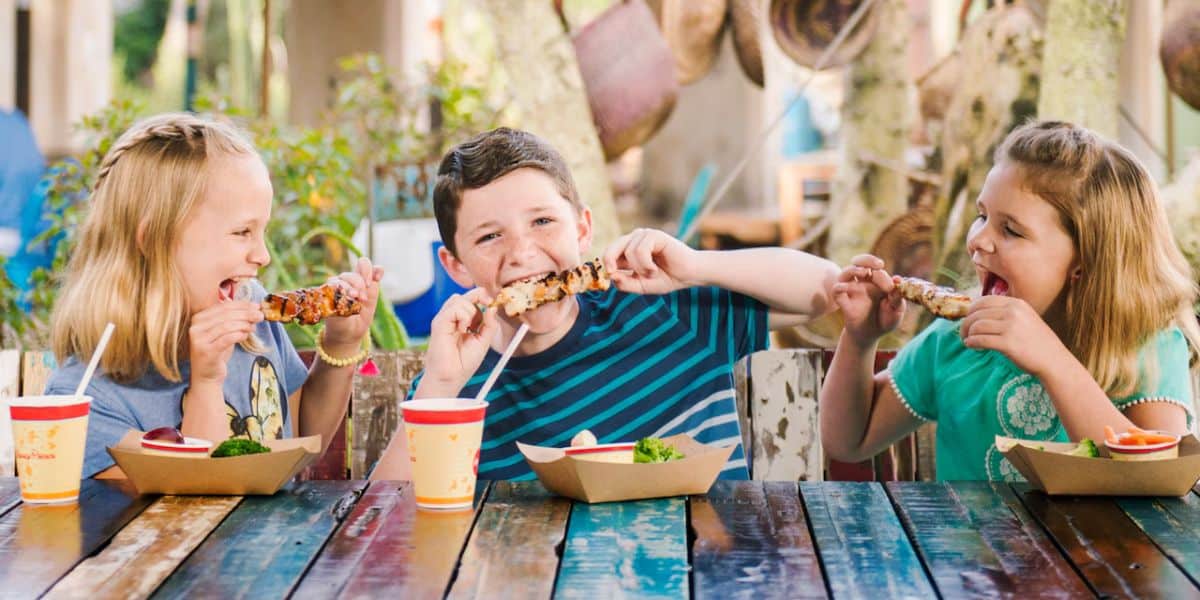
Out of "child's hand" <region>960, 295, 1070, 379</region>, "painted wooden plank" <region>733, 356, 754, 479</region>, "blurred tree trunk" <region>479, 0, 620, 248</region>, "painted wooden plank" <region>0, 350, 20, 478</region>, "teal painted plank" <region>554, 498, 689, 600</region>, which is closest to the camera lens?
"teal painted plank" <region>554, 498, 689, 600</region>

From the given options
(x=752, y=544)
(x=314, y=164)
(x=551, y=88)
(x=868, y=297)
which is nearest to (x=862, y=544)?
(x=752, y=544)

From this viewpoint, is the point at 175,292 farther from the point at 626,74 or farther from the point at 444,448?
the point at 626,74

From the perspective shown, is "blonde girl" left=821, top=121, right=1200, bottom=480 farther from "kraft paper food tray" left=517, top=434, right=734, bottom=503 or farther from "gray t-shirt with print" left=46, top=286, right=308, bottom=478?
"gray t-shirt with print" left=46, top=286, right=308, bottom=478

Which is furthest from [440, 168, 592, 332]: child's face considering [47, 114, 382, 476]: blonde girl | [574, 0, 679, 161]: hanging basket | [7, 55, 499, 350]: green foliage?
[574, 0, 679, 161]: hanging basket

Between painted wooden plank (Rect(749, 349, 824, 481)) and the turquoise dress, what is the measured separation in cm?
32

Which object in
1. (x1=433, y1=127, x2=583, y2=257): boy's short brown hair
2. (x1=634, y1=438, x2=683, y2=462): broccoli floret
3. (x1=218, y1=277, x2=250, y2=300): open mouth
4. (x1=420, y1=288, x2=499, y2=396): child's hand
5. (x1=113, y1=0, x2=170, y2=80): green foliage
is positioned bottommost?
(x1=634, y1=438, x2=683, y2=462): broccoli floret

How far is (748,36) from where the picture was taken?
17.3 feet

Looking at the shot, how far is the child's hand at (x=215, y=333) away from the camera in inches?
89.9

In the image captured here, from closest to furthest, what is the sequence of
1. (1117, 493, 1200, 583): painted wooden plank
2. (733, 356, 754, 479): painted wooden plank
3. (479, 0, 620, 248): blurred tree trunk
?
1. (1117, 493, 1200, 583): painted wooden plank
2. (733, 356, 754, 479): painted wooden plank
3. (479, 0, 620, 248): blurred tree trunk

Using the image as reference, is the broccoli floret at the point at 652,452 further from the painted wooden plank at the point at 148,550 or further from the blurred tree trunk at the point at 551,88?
the blurred tree trunk at the point at 551,88

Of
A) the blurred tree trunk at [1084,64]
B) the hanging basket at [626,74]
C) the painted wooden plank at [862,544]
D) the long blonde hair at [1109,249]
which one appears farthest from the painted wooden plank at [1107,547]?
the hanging basket at [626,74]

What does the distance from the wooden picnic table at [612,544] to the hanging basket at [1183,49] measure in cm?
316

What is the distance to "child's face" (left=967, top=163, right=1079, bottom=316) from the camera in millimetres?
2514

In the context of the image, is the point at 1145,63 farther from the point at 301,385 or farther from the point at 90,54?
the point at 90,54
